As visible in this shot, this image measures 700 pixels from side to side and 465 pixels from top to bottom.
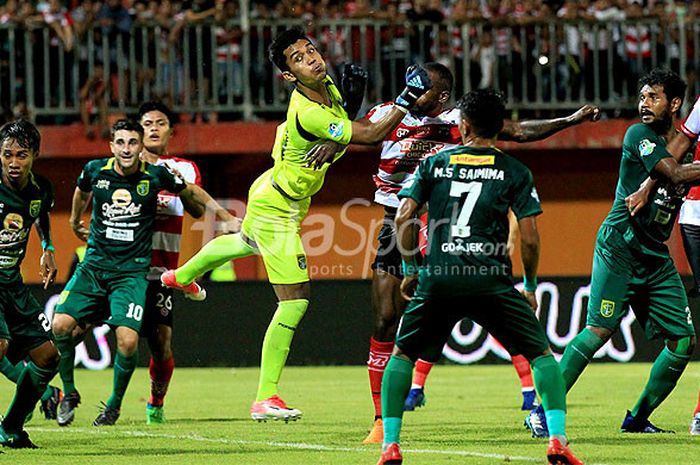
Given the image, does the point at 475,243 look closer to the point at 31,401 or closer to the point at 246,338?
the point at 31,401

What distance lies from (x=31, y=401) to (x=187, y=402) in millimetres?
4114

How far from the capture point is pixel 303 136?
9219 mm

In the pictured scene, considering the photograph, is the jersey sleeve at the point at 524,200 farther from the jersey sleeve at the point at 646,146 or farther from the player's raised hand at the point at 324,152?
the player's raised hand at the point at 324,152

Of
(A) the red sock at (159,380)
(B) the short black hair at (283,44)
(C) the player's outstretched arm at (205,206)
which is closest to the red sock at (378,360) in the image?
(C) the player's outstretched arm at (205,206)

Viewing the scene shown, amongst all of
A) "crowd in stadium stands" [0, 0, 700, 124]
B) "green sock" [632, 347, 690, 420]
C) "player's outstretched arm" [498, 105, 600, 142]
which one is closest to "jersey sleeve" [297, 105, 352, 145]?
"player's outstretched arm" [498, 105, 600, 142]

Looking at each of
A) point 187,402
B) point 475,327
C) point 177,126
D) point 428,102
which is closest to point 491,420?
point 428,102

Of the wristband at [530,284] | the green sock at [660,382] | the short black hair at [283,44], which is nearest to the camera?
the wristband at [530,284]

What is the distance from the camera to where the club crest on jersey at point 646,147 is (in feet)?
27.7

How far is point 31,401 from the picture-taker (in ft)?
27.5

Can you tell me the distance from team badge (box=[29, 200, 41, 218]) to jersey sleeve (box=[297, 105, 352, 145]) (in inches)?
70.4

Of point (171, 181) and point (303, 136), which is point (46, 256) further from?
point (303, 136)

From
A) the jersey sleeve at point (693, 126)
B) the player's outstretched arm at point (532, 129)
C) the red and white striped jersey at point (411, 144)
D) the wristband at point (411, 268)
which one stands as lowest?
the wristband at point (411, 268)

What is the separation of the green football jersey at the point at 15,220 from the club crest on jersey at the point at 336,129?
1918 mm

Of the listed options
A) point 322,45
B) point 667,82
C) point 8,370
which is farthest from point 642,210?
point 322,45
